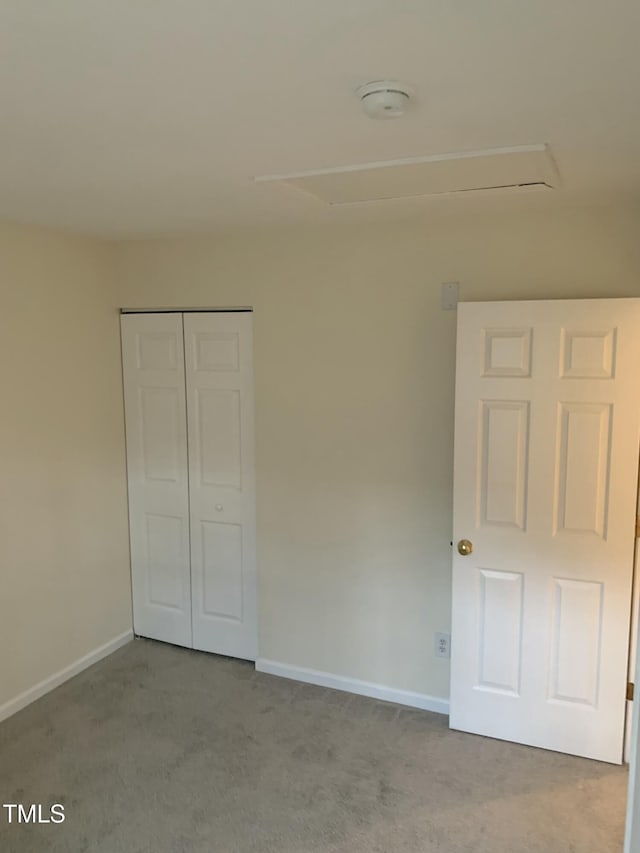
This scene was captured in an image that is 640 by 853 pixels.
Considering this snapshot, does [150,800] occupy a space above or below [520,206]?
below

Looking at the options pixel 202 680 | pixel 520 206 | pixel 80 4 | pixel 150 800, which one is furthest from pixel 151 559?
pixel 80 4

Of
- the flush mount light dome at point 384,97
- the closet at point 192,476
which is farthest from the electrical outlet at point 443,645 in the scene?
the flush mount light dome at point 384,97

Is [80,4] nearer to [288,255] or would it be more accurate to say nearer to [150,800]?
[288,255]

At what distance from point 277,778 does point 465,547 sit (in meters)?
1.27

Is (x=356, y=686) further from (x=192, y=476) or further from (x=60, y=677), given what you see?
(x=60, y=677)

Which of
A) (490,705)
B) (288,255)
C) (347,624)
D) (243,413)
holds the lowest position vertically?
(490,705)

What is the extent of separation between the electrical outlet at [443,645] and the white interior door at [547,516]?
170 mm

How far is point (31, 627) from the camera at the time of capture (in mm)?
3316

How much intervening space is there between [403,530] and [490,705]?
34.6 inches

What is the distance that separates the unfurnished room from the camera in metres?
1.70

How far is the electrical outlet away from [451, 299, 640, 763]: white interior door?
170mm

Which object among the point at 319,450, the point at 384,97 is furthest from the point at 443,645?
the point at 384,97

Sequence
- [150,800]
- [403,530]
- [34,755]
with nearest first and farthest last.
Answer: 1. [150,800]
2. [34,755]
3. [403,530]

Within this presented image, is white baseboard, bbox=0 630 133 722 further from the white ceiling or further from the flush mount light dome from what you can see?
the flush mount light dome
